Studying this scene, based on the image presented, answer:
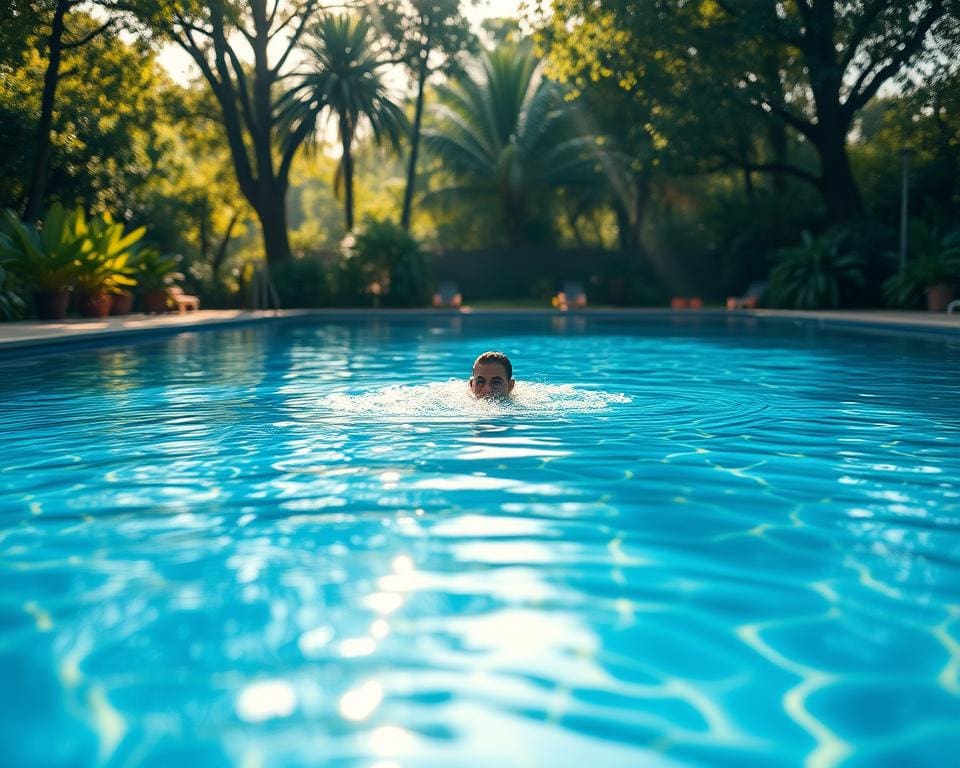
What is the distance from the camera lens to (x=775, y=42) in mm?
22453

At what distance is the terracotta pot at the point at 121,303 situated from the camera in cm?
2011

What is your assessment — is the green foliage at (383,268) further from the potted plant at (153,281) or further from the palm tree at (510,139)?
the palm tree at (510,139)

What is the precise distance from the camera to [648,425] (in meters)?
7.65

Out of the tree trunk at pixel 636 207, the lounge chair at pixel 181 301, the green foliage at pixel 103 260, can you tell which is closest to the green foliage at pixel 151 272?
the lounge chair at pixel 181 301

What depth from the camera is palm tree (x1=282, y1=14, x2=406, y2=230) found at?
2744 centimetres

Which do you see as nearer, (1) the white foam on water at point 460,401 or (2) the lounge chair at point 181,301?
(1) the white foam on water at point 460,401

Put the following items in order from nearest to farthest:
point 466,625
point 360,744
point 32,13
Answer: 1. point 360,744
2. point 466,625
3. point 32,13

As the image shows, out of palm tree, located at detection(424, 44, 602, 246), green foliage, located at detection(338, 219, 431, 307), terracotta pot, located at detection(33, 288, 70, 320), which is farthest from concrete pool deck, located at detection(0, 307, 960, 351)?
palm tree, located at detection(424, 44, 602, 246)

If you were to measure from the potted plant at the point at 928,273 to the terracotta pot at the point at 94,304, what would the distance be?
1725 centimetres

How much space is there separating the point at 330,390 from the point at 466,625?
687cm

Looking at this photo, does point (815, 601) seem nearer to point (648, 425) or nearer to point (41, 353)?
point (648, 425)

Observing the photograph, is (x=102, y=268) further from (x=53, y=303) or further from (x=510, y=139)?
(x=510, y=139)

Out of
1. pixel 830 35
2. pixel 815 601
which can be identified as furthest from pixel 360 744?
pixel 830 35

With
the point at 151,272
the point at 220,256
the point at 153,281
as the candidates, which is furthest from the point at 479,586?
the point at 220,256
